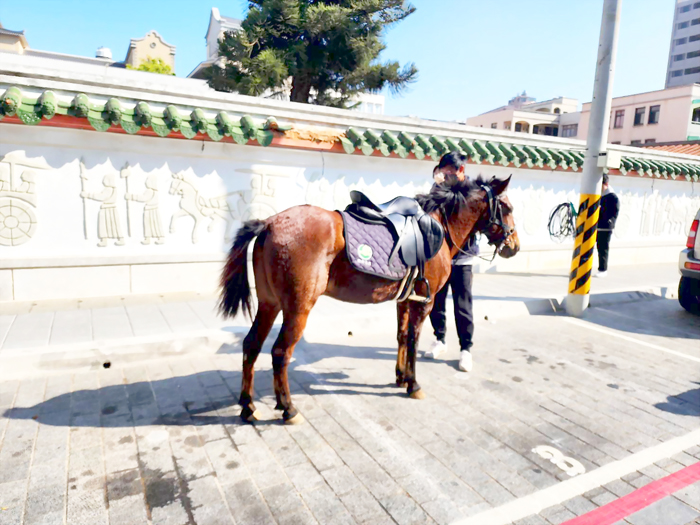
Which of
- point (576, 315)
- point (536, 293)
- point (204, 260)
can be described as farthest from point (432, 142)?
point (204, 260)

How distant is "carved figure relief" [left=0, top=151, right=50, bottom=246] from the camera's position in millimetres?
5625

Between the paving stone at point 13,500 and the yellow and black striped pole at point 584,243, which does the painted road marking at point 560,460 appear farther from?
the yellow and black striped pole at point 584,243

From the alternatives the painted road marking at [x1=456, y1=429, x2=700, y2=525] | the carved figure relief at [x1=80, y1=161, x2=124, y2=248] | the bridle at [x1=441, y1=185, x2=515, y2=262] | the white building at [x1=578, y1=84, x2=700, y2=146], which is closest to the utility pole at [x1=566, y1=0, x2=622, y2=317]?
the bridle at [x1=441, y1=185, x2=515, y2=262]

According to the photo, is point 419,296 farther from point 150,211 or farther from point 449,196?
point 150,211

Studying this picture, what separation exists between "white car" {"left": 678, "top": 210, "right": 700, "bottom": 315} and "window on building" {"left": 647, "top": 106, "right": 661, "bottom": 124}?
39024mm

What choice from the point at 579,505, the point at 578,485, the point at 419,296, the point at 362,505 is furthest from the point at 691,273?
the point at 362,505

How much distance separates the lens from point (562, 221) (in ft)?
34.7

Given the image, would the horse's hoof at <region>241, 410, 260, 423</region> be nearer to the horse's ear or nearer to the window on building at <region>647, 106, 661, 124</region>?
the horse's ear

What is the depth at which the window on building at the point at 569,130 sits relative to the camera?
159 feet

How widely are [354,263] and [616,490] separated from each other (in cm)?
222

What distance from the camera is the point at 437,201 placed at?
4.20m

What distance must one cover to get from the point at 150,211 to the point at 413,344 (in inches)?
169

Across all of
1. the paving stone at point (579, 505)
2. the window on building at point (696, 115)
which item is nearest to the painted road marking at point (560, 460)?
the paving stone at point (579, 505)

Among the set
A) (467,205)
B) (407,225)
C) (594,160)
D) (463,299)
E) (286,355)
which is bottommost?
(286,355)
